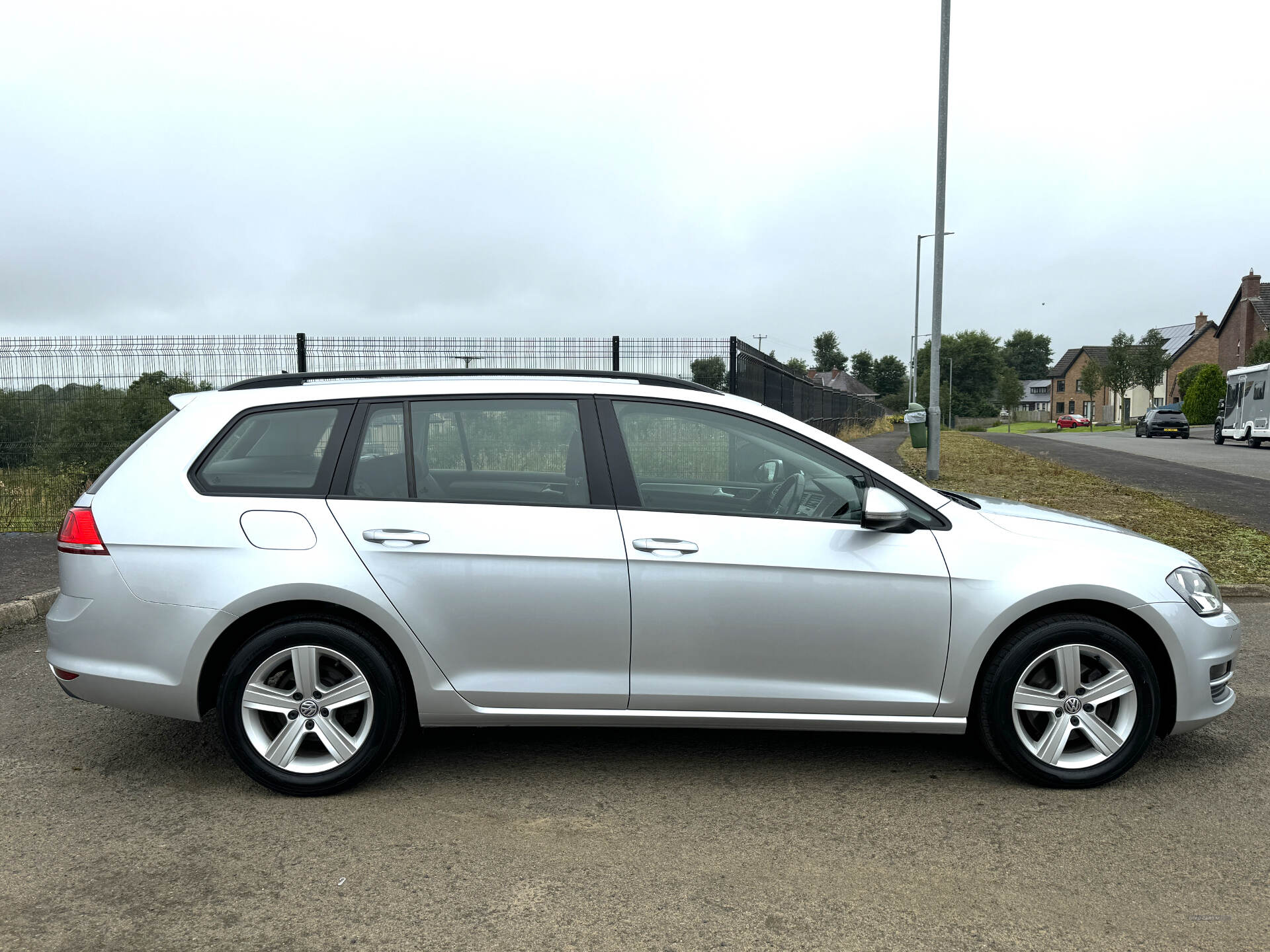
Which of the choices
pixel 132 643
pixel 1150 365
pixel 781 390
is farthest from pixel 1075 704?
pixel 1150 365

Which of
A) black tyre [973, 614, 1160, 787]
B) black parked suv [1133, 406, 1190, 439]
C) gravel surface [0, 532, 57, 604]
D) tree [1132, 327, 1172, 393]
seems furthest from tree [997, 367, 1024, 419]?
black tyre [973, 614, 1160, 787]

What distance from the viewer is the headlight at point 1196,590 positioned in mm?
3898

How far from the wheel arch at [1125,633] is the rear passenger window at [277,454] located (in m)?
2.66

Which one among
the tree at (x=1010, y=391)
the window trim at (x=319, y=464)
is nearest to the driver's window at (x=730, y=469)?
the window trim at (x=319, y=464)

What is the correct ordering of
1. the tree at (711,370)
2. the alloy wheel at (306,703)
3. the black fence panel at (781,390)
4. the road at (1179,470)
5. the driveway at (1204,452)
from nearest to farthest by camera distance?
the alloy wheel at (306,703) < the tree at (711,370) < the black fence panel at (781,390) < the road at (1179,470) < the driveway at (1204,452)

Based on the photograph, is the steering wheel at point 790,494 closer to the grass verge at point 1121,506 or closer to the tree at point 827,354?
the grass verge at point 1121,506

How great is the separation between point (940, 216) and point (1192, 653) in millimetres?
13981

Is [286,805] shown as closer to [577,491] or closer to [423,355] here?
[577,491]

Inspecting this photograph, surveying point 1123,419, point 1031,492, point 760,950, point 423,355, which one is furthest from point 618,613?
point 1123,419

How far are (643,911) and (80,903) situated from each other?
5.65ft

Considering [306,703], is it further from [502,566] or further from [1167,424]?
[1167,424]

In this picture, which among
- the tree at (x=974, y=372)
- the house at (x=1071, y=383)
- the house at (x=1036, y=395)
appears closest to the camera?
the house at (x=1071, y=383)

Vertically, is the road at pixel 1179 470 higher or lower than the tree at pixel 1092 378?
lower

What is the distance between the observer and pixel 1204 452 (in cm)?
2991
